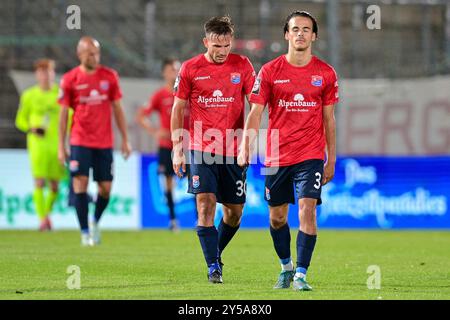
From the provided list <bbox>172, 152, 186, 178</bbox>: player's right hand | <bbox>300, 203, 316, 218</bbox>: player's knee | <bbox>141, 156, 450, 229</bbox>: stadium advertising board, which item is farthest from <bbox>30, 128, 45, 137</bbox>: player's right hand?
<bbox>300, 203, 316, 218</bbox>: player's knee

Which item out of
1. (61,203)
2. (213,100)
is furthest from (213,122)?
(61,203)

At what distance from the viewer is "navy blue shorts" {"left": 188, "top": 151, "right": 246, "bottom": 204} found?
9.44 m

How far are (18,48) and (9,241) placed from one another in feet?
18.7

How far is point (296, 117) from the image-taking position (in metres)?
8.89

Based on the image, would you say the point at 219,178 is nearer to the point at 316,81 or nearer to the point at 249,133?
the point at 249,133

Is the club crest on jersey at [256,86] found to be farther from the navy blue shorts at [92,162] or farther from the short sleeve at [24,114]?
the short sleeve at [24,114]

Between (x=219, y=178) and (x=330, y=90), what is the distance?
51.4 inches

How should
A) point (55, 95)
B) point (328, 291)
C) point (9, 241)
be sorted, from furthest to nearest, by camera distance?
point (55, 95) → point (9, 241) → point (328, 291)

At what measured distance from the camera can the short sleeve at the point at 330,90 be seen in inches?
350

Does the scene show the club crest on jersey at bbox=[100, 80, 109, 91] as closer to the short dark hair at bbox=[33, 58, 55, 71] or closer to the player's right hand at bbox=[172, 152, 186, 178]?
the short dark hair at bbox=[33, 58, 55, 71]

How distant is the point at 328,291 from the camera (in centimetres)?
855
